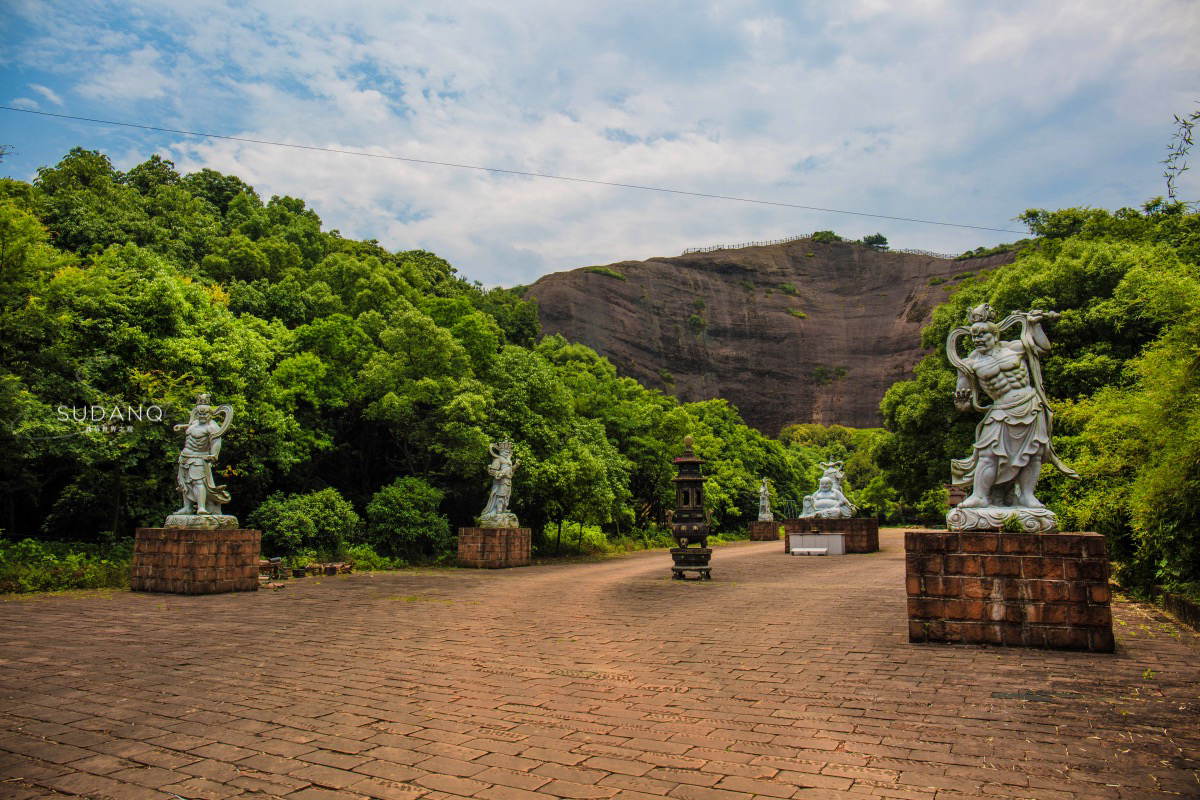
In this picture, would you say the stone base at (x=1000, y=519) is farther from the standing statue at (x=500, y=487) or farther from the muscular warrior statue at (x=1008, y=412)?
the standing statue at (x=500, y=487)

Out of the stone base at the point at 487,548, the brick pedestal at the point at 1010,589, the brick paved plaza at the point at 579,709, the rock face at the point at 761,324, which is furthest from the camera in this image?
the rock face at the point at 761,324

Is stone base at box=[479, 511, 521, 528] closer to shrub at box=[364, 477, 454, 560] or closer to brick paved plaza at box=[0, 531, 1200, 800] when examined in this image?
shrub at box=[364, 477, 454, 560]

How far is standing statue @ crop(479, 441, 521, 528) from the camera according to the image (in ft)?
54.6

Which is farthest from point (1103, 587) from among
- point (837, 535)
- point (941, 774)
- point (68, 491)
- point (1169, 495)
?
point (68, 491)

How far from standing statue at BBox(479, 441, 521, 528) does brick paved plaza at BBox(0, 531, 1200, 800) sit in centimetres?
821

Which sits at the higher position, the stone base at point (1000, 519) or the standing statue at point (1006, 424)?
the standing statue at point (1006, 424)

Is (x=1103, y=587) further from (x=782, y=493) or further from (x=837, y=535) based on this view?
(x=782, y=493)

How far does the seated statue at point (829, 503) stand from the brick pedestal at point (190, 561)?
15.1m

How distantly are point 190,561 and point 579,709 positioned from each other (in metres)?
8.38

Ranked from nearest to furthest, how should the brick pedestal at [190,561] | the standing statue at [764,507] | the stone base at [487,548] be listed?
the brick pedestal at [190,561] → the stone base at [487,548] → the standing statue at [764,507]

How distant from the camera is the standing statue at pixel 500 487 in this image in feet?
54.6

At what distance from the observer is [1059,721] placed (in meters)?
4.08

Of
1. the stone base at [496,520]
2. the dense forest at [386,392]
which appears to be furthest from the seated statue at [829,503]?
the stone base at [496,520]

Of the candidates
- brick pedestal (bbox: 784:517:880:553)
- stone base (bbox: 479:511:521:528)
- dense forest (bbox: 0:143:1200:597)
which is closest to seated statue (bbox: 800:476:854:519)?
brick pedestal (bbox: 784:517:880:553)
